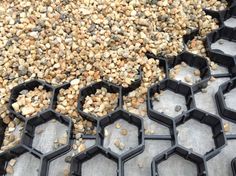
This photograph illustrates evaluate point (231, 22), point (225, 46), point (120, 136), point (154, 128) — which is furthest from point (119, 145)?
point (231, 22)

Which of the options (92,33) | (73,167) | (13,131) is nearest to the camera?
(73,167)

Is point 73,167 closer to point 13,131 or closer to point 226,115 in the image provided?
point 13,131

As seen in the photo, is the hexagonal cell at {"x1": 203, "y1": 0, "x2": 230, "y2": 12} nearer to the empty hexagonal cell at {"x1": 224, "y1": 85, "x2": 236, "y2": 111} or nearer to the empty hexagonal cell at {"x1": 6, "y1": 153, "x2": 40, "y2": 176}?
the empty hexagonal cell at {"x1": 224, "y1": 85, "x2": 236, "y2": 111}

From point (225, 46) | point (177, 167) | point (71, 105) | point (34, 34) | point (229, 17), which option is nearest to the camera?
point (177, 167)

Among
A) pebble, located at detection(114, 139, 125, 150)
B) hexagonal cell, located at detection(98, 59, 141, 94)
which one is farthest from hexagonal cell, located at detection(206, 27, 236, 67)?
pebble, located at detection(114, 139, 125, 150)

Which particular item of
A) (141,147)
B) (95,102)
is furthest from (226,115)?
(95,102)

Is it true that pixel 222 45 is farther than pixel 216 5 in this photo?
No

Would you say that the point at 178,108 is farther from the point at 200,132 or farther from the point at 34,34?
the point at 34,34

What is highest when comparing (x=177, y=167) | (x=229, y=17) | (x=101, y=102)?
(x=229, y=17)
